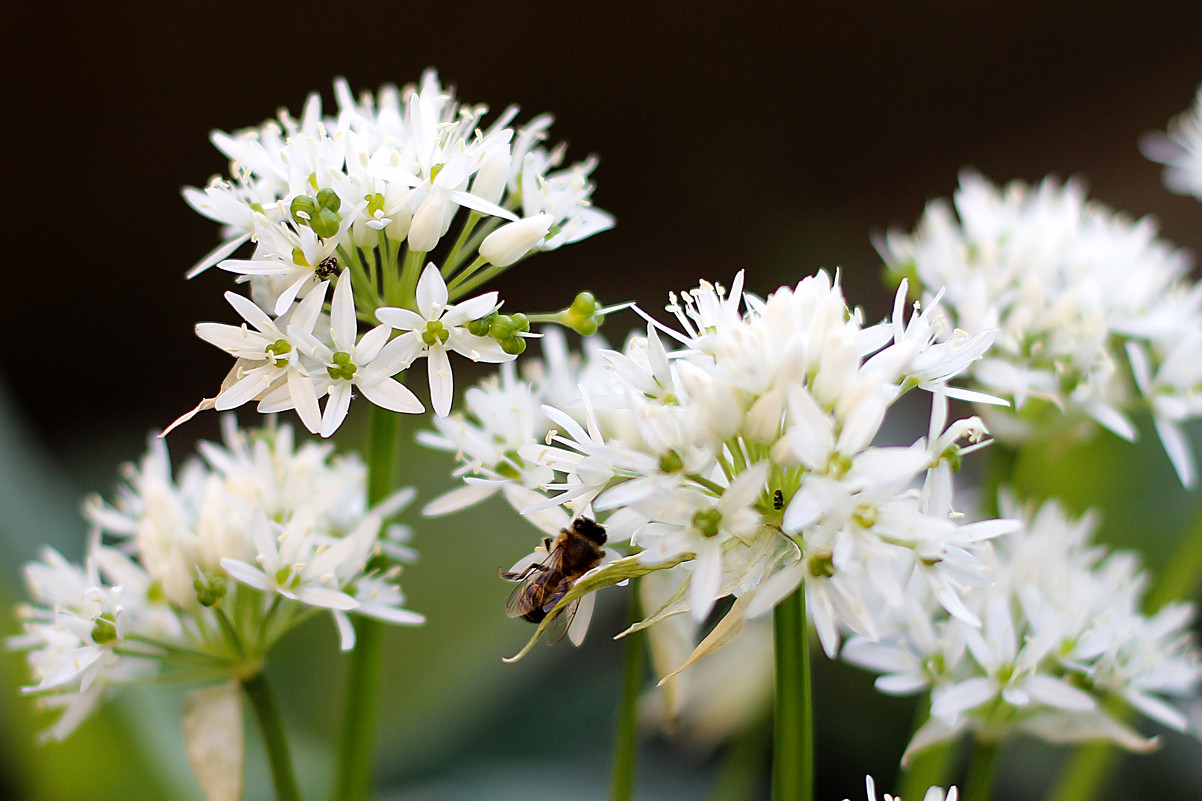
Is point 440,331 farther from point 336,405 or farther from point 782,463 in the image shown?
point 782,463

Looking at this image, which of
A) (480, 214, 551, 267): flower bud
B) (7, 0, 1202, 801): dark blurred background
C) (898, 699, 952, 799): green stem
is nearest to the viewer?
(480, 214, 551, 267): flower bud

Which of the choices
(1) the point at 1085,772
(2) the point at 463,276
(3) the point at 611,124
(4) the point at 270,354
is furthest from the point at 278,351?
(3) the point at 611,124

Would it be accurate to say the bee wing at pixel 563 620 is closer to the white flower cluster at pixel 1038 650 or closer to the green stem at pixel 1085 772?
the white flower cluster at pixel 1038 650

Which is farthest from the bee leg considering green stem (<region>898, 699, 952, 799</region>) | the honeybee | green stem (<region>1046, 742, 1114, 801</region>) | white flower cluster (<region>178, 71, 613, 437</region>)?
green stem (<region>1046, 742, 1114, 801</region>)

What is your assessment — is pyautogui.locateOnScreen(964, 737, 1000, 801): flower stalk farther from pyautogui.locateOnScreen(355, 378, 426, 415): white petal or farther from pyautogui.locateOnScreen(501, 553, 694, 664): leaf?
pyautogui.locateOnScreen(355, 378, 426, 415): white petal

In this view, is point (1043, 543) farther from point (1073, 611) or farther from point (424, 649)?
point (424, 649)

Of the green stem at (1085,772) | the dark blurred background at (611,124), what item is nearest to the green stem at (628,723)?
the green stem at (1085,772)

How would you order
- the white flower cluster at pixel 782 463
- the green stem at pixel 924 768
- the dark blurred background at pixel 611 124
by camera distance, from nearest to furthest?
the white flower cluster at pixel 782 463, the green stem at pixel 924 768, the dark blurred background at pixel 611 124
